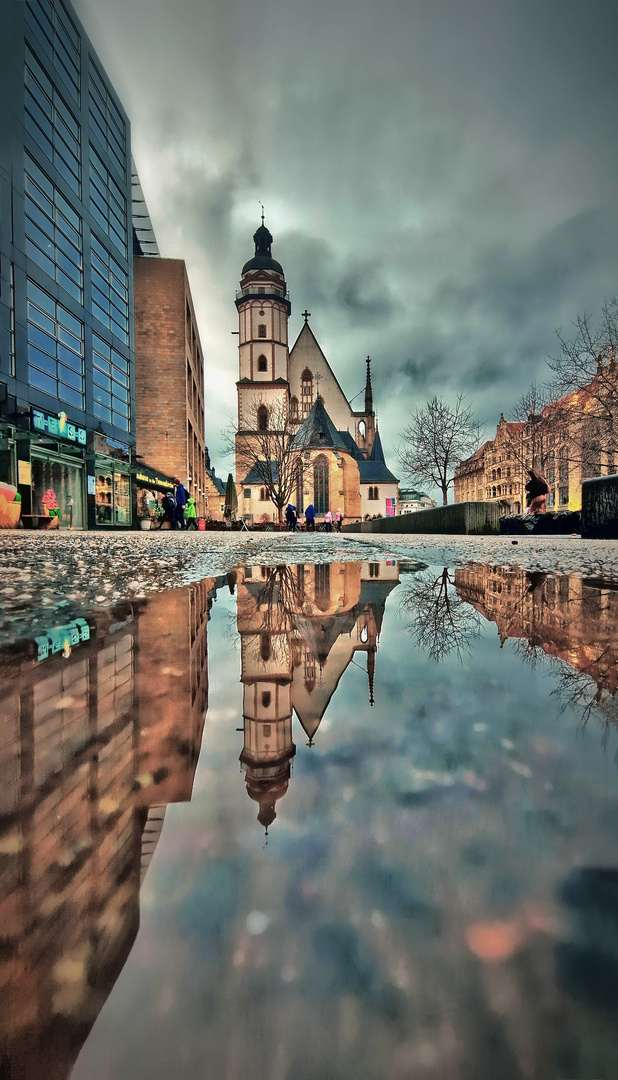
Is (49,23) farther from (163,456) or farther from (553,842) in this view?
(553,842)

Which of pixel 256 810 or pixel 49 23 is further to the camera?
pixel 49 23

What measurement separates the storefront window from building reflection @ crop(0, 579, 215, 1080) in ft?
70.5

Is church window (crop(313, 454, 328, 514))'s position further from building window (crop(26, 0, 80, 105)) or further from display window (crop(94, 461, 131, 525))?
building window (crop(26, 0, 80, 105))

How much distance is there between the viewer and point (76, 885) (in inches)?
22.4

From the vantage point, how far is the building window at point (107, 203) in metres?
26.3

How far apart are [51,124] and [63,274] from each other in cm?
588

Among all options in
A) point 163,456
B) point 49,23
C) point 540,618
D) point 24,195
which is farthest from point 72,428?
Result: point 540,618

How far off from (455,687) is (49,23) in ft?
103

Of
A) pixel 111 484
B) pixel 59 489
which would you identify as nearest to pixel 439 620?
pixel 59 489

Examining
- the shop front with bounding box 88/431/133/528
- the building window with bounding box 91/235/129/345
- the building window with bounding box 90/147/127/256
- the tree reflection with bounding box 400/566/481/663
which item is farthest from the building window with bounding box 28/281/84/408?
the tree reflection with bounding box 400/566/481/663

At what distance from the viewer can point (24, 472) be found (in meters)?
20.3

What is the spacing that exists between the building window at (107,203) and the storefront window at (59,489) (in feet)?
42.4

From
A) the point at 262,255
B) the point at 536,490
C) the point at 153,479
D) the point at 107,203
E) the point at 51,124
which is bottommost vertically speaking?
the point at 536,490

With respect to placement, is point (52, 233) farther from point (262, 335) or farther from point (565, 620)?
point (262, 335)
